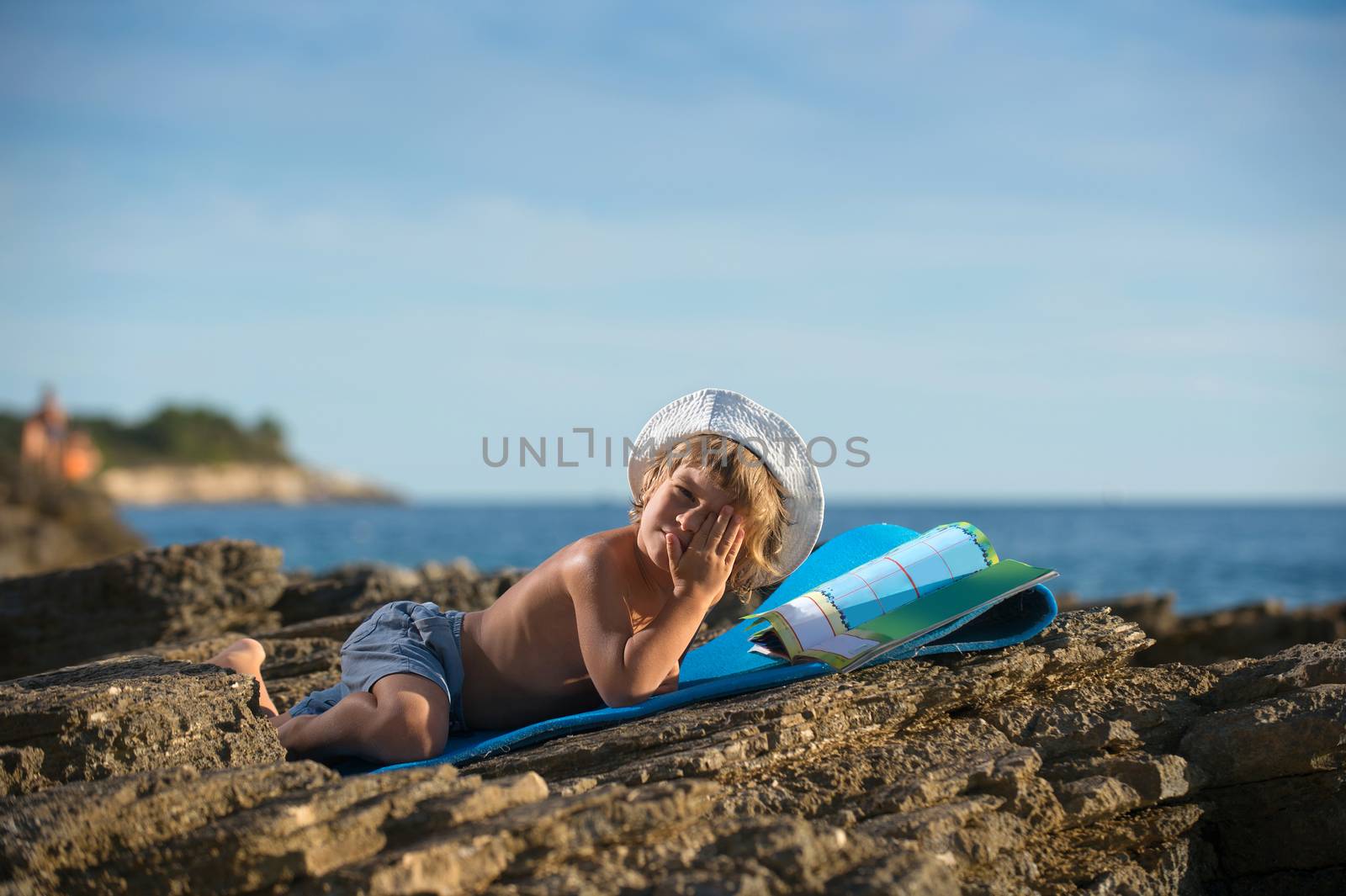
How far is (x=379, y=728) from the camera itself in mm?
3371

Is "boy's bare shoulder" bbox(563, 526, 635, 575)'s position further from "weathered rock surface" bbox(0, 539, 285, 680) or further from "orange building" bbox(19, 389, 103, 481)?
"orange building" bbox(19, 389, 103, 481)

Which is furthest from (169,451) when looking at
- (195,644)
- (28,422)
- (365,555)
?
(195,644)

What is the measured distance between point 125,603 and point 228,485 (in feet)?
333

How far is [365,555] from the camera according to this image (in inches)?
1535

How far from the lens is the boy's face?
343 centimetres

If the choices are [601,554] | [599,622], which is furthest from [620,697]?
[601,554]

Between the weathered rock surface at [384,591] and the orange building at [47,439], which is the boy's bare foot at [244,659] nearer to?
the weathered rock surface at [384,591]

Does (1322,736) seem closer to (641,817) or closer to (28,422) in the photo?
(641,817)

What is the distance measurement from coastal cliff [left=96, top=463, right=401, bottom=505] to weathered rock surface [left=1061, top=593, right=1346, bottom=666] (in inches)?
3147

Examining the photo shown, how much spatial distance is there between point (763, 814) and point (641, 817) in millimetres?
395

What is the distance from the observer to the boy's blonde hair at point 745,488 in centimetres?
348

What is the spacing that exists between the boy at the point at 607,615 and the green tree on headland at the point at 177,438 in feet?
291

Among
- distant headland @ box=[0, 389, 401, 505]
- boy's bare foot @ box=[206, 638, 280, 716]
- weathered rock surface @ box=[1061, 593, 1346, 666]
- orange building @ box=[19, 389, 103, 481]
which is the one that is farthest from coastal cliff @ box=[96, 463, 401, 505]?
boy's bare foot @ box=[206, 638, 280, 716]

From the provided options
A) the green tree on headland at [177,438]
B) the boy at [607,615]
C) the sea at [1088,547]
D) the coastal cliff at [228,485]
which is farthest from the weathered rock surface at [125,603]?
the green tree on headland at [177,438]
